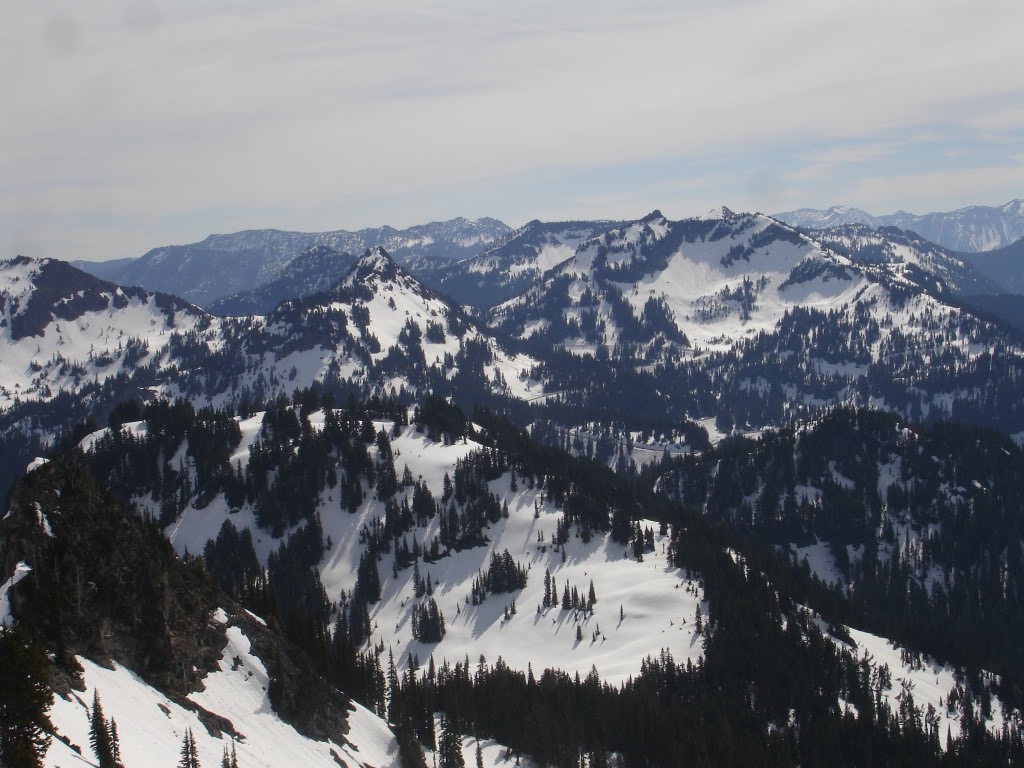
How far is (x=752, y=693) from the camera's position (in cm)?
14750

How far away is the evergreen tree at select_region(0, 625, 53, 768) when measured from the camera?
147 feet

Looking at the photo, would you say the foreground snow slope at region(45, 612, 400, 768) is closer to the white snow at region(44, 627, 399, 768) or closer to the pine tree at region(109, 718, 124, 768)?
the white snow at region(44, 627, 399, 768)

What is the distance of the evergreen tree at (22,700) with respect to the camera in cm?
4484

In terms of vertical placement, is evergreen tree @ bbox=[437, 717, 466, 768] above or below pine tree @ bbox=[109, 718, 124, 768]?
below

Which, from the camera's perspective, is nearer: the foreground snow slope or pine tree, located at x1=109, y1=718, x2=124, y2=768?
pine tree, located at x1=109, y1=718, x2=124, y2=768

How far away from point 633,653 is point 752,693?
2255 centimetres

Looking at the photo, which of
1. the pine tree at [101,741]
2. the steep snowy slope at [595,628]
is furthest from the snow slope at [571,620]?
the pine tree at [101,741]

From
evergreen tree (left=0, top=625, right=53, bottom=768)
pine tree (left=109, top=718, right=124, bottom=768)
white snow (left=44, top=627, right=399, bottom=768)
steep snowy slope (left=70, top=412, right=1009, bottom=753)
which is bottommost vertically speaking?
steep snowy slope (left=70, top=412, right=1009, bottom=753)

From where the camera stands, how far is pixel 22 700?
46969mm

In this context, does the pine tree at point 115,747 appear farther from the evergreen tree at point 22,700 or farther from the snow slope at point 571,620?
the snow slope at point 571,620

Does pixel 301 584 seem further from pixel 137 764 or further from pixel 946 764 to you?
pixel 137 764

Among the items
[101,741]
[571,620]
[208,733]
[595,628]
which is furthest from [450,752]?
[571,620]

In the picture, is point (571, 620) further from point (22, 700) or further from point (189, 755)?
point (22, 700)

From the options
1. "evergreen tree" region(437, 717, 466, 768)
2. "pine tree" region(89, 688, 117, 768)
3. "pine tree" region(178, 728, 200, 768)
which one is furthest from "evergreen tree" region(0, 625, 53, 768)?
"evergreen tree" region(437, 717, 466, 768)
